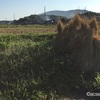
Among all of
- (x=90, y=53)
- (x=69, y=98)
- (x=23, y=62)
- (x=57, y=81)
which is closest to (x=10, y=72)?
(x=23, y=62)

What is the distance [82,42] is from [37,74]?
6.85 ft

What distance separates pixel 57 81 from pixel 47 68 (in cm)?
69

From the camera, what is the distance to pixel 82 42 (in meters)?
9.51

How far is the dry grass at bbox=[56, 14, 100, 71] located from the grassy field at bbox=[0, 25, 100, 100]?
0.32 meters

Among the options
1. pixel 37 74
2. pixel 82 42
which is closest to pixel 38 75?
pixel 37 74

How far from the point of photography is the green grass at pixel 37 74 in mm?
7359

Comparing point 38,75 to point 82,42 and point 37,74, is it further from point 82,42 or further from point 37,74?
point 82,42

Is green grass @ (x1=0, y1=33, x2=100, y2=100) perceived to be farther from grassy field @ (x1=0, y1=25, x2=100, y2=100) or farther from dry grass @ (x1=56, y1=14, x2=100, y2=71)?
dry grass @ (x1=56, y1=14, x2=100, y2=71)

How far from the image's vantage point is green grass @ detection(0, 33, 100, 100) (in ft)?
24.1

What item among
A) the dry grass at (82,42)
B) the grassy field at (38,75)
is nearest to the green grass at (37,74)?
the grassy field at (38,75)

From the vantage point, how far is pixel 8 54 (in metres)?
9.31

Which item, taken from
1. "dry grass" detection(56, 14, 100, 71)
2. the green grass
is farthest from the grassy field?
"dry grass" detection(56, 14, 100, 71)

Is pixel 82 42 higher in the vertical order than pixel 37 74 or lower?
higher

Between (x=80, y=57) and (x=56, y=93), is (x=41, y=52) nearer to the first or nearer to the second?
(x=80, y=57)
